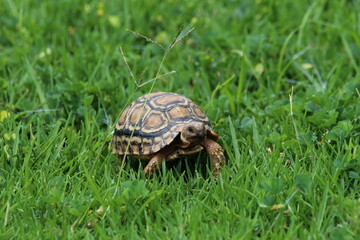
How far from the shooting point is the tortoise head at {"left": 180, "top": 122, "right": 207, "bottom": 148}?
4.04 meters

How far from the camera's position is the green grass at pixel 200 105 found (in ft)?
11.8

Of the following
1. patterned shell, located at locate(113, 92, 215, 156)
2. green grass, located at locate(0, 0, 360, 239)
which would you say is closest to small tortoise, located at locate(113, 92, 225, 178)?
patterned shell, located at locate(113, 92, 215, 156)

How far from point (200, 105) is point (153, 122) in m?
1.21

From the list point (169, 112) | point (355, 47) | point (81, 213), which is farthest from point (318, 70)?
point (81, 213)

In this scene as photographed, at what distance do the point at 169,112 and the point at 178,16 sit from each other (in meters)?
3.10

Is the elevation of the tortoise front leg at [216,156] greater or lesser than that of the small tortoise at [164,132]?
lesser

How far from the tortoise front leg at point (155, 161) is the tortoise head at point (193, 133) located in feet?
0.72

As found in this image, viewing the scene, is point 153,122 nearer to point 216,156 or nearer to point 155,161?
point 155,161

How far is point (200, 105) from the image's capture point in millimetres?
5414

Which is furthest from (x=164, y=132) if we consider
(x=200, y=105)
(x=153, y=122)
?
(x=200, y=105)

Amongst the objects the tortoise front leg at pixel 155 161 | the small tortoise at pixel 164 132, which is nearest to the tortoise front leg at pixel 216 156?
the small tortoise at pixel 164 132

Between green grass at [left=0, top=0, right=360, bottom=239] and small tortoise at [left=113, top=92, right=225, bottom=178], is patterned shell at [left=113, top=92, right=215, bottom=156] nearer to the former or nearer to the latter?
small tortoise at [left=113, top=92, right=225, bottom=178]

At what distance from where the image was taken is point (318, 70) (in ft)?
20.0

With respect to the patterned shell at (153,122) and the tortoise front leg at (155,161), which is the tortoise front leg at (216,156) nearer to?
the patterned shell at (153,122)
